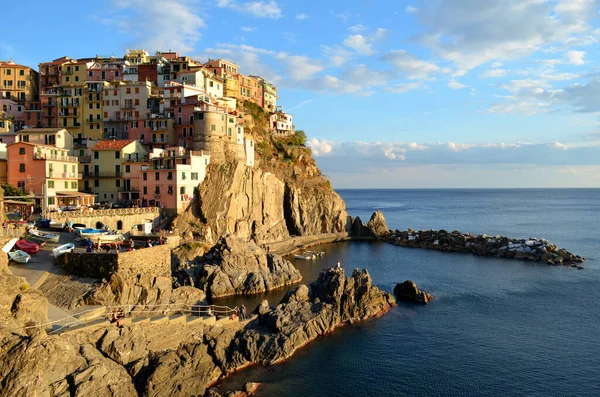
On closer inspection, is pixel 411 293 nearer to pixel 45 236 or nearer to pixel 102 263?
pixel 102 263

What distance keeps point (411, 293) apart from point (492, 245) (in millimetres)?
40699

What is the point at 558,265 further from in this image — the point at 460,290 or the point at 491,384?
the point at 491,384

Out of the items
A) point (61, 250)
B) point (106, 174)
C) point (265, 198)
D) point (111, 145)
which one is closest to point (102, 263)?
point (61, 250)

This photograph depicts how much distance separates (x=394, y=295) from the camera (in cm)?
5284

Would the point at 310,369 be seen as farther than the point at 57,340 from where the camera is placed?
Yes

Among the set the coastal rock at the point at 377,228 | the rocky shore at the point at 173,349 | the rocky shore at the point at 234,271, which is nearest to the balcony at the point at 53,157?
the rocky shore at the point at 234,271

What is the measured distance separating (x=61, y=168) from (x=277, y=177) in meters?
39.5

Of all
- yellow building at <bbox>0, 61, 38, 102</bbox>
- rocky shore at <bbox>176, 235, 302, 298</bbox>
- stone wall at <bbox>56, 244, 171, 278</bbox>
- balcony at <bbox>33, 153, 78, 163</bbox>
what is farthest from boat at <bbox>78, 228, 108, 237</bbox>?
yellow building at <bbox>0, 61, 38, 102</bbox>

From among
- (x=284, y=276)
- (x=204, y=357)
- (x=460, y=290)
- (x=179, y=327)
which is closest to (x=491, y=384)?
(x=204, y=357)

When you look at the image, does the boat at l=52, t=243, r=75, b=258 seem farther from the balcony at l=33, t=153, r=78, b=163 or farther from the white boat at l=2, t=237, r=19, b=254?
the balcony at l=33, t=153, r=78, b=163

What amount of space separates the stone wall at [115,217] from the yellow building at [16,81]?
168 ft

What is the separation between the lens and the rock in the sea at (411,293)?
50.7 metres

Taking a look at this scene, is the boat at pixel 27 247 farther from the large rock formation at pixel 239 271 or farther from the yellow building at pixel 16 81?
the yellow building at pixel 16 81

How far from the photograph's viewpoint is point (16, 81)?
312 feet
